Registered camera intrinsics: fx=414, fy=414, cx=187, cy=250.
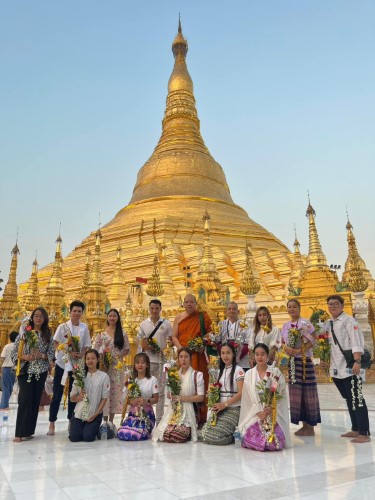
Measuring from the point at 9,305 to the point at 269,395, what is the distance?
16836 millimetres

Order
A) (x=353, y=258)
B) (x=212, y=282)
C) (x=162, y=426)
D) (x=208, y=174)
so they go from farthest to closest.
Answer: (x=208, y=174) < (x=212, y=282) < (x=353, y=258) < (x=162, y=426)

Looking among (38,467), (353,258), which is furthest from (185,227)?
(38,467)

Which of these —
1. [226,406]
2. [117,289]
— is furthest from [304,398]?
[117,289]

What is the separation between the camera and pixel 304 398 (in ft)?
18.0

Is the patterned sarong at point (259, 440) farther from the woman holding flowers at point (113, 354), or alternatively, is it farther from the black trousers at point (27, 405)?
the black trousers at point (27, 405)

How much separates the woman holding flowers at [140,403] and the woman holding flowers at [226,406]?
75cm

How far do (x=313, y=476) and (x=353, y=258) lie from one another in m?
13.6

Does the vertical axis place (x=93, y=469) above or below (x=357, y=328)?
below

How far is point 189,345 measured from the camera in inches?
224

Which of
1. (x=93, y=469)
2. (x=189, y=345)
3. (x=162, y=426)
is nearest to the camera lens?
(x=93, y=469)

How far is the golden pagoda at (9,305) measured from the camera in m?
16.8

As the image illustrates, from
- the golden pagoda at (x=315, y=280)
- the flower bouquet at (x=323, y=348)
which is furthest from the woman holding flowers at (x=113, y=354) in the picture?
the golden pagoda at (x=315, y=280)

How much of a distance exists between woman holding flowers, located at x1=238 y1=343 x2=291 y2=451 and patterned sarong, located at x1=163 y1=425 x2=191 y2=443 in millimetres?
664

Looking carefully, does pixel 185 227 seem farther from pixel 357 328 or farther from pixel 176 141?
pixel 357 328
